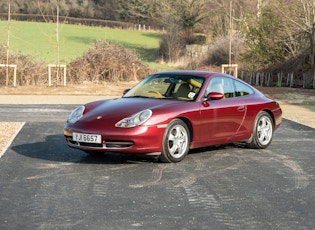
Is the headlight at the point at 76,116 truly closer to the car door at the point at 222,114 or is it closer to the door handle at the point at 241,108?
the car door at the point at 222,114

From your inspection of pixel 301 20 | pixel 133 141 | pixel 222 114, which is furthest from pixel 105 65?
pixel 133 141

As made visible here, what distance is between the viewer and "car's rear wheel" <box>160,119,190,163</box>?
877cm

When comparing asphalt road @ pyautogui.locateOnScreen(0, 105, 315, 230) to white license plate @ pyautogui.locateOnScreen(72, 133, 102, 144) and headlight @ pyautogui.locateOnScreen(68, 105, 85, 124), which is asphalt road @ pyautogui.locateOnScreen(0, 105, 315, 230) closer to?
white license plate @ pyautogui.locateOnScreen(72, 133, 102, 144)

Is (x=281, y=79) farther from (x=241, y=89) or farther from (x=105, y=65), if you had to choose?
(x=241, y=89)

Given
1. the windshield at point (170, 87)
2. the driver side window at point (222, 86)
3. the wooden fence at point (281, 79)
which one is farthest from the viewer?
the wooden fence at point (281, 79)

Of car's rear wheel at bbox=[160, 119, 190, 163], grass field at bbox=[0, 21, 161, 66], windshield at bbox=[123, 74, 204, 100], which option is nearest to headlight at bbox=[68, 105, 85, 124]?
windshield at bbox=[123, 74, 204, 100]

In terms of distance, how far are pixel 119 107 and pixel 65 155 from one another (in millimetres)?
1202

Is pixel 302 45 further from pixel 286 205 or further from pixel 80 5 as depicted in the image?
pixel 80 5

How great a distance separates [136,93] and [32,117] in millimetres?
6248

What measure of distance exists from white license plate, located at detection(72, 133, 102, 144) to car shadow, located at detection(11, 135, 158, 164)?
0.37 metres

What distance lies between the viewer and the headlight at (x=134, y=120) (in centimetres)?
862

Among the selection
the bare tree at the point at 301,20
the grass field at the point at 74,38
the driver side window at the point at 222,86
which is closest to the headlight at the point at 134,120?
the driver side window at the point at 222,86

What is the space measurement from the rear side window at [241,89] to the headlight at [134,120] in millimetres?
2284

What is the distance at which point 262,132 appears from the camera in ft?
35.0
